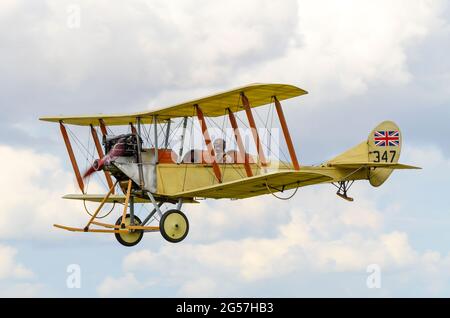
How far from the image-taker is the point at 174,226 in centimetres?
2222

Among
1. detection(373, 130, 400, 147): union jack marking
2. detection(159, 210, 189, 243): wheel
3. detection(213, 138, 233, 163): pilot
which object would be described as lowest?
detection(159, 210, 189, 243): wheel

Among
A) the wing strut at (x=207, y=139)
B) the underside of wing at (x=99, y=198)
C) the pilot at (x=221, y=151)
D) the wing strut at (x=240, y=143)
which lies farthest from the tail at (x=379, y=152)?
the underside of wing at (x=99, y=198)

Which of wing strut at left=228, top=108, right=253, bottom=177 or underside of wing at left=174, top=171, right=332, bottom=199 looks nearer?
underside of wing at left=174, top=171, right=332, bottom=199

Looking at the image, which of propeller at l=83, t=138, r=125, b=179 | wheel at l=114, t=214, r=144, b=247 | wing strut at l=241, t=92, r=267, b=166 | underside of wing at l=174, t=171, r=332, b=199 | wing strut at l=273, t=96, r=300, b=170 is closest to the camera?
underside of wing at l=174, t=171, r=332, b=199

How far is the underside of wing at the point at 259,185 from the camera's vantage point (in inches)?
824

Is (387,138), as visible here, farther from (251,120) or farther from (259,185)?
(251,120)

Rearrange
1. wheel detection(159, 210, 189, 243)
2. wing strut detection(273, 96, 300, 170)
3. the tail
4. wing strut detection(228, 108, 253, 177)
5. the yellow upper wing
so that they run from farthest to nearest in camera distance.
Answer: the tail, wheel detection(159, 210, 189, 243), wing strut detection(228, 108, 253, 177), wing strut detection(273, 96, 300, 170), the yellow upper wing

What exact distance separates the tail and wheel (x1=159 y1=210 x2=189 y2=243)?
4.54m

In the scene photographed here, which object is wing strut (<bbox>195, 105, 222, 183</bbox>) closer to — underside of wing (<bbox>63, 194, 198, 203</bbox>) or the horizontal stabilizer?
underside of wing (<bbox>63, 194, 198, 203</bbox>)

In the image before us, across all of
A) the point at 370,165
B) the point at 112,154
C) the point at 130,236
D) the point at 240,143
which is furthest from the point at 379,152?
the point at 112,154

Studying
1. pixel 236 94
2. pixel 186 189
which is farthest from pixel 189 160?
pixel 236 94

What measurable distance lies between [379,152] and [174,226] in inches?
234

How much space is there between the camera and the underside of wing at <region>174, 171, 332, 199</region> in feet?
68.7

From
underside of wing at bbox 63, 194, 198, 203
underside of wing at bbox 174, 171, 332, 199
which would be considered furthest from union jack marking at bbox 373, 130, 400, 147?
underside of wing at bbox 63, 194, 198, 203
